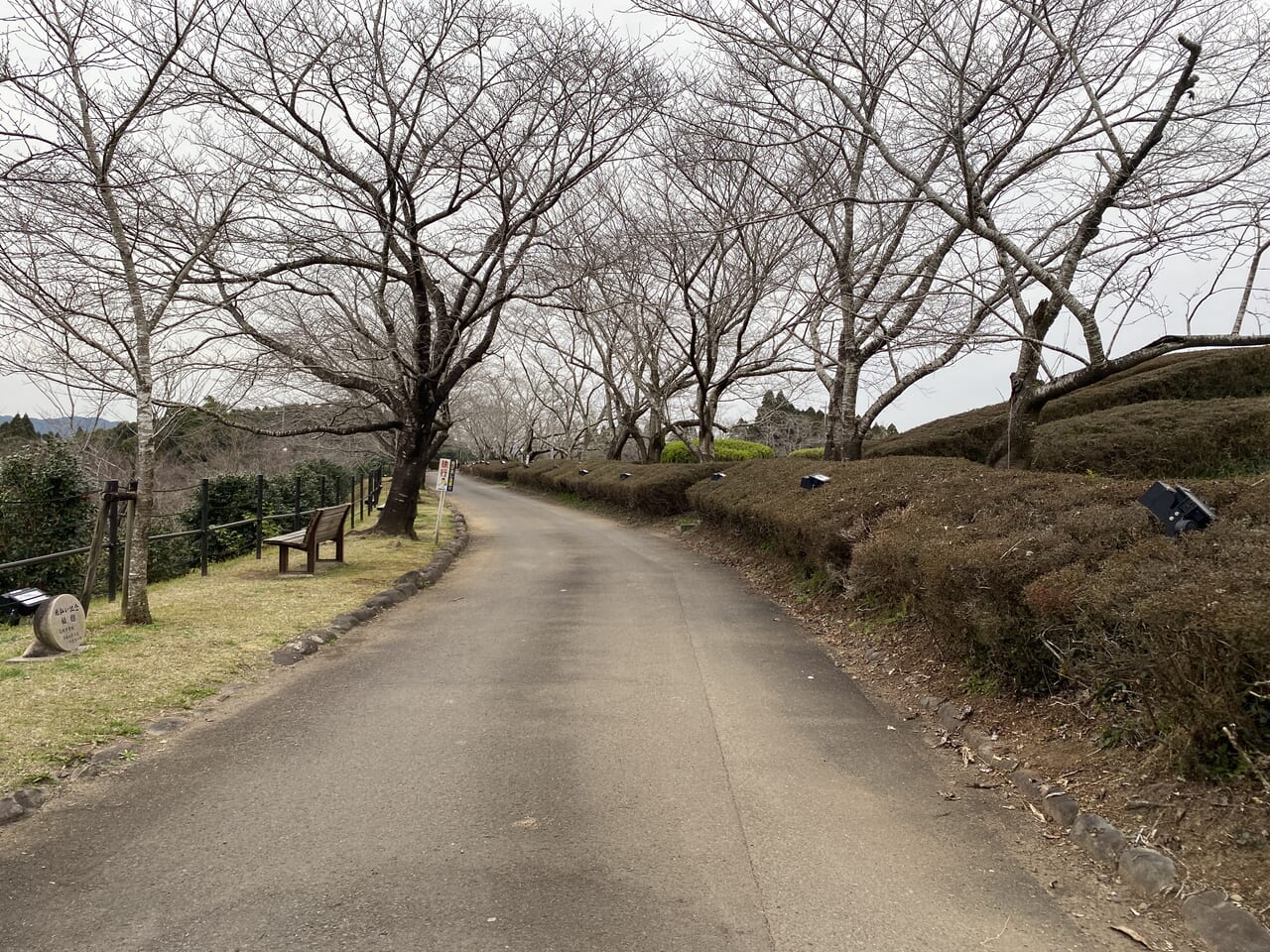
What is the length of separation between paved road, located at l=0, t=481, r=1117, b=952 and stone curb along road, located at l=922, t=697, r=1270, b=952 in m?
0.36

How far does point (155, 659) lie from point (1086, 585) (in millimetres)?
6267

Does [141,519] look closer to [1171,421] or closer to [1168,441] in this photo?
[1168,441]

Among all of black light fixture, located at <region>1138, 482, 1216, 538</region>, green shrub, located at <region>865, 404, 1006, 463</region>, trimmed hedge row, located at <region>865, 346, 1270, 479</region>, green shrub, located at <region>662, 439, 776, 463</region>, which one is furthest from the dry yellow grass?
green shrub, located at <region>662, 439, 776, 463</region>

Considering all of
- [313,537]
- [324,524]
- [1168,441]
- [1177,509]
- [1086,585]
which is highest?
[1168,441]

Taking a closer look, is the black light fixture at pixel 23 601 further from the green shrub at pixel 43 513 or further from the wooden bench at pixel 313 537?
the green shrub at pixel 43 513

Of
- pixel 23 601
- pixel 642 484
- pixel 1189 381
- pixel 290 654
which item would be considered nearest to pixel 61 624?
pixel 23 601

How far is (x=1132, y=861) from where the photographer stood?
3.01m

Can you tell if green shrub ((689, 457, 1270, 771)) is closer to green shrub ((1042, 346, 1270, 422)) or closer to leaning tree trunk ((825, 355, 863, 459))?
green shrub ((1042, 346, 1270, 422))

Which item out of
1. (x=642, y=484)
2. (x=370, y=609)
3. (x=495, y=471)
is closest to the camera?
(x=370, y=609)

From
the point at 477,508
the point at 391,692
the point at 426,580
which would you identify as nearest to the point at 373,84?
the point at 426,580

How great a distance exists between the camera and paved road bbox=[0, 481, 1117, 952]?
2.71 m

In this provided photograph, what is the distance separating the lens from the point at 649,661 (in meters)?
6.48

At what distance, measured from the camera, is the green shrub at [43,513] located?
11.0 meters

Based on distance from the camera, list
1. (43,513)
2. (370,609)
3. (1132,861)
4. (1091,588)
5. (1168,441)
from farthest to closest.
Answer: (43,513), (1168,441), (370,609), (1091,588), (1132,861)
